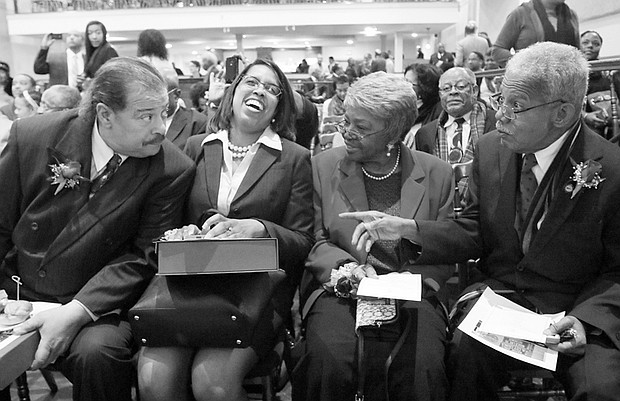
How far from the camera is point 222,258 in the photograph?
75.7 inches

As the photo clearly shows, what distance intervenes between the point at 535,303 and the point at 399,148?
0.88 metres

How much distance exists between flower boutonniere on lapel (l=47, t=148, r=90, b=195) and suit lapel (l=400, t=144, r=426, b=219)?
1293mm

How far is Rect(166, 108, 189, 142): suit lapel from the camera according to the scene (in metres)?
3.83

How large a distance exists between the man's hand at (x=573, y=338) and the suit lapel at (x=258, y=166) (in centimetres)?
131

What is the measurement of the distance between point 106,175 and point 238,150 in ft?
2.13

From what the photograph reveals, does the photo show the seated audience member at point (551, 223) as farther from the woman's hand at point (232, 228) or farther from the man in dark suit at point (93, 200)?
the man in dark suit at point (93, 200)

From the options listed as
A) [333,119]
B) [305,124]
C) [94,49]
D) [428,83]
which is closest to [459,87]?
[428,83]

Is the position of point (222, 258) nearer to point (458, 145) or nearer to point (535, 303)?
point (535, 303)

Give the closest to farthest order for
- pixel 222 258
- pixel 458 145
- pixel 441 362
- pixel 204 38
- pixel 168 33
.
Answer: pixel 222 258
pixel 441 362
pixel 458 145
pixel 168 33
pixel 204 38

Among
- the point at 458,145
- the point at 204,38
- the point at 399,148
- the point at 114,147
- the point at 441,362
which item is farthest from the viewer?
the point at 204,38

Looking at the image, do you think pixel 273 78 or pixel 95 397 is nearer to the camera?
pixel 95 397

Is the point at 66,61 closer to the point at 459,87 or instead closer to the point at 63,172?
the point at 459,87

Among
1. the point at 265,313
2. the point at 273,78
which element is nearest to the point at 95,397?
the point at 265,313

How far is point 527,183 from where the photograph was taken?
2289 mm
